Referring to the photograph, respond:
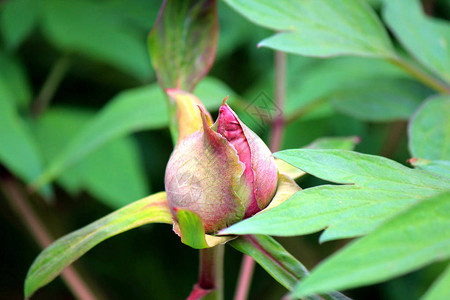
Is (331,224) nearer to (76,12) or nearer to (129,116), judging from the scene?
(129,116)

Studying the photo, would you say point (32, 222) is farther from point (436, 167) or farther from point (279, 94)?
point (436, 167)

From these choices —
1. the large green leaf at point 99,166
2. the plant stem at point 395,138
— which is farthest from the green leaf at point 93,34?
the plant stem at point 395,138

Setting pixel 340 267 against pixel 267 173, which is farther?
pixel 267 173

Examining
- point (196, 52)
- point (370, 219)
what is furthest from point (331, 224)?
point (196, 52)

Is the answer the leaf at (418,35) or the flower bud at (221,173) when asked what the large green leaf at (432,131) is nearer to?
the leaf at (418,35)

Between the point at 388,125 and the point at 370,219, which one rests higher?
the point at 370,219

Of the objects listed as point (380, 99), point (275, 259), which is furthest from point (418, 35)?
point (275, 259)
